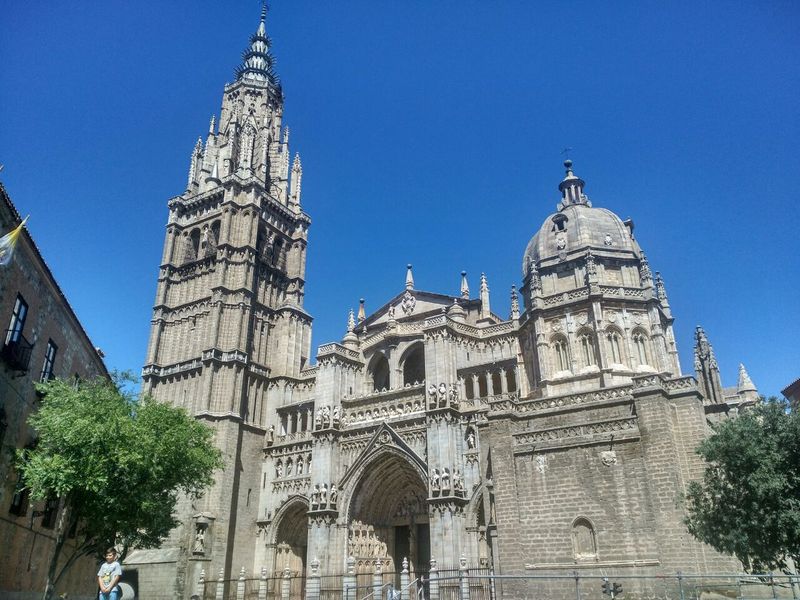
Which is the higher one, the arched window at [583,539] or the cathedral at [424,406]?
the cathedral at [424,406]

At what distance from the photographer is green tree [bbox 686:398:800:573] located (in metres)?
18.2

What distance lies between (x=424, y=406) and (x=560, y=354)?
8558mm

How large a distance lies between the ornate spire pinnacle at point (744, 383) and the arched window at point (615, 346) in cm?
1462

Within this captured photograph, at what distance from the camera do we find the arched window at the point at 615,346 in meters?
36.1

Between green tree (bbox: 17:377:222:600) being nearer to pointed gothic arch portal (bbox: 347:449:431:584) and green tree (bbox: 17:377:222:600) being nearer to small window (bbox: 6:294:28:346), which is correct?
small window (bbox: 6:294:28:346)

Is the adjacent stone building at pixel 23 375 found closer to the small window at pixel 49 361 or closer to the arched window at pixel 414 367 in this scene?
the small window at pixel 49 361

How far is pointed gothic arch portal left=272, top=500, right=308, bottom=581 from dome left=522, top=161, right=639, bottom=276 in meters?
21.5

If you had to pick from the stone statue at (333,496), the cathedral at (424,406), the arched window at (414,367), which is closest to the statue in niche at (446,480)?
the cathedral at (424,406)

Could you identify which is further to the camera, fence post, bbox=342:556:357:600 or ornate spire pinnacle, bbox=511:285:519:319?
ornate spire pinnacle, bbox=511:285:519:319

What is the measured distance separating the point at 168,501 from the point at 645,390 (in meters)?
18.4

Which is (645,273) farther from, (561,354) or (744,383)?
(744,383)

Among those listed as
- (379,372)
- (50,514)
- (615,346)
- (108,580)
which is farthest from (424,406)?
(108,580)

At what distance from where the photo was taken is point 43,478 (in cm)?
1919

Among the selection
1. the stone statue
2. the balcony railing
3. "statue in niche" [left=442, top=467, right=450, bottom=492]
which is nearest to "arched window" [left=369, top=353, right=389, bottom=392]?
the stone statue
